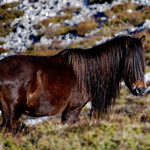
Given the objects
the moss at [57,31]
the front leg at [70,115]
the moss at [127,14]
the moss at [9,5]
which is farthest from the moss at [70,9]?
the front leg at [70,115]

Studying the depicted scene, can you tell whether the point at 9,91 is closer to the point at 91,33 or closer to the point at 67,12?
the point at 91,33

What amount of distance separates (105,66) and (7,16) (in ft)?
69.7

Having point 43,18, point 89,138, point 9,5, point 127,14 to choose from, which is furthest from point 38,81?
point 9,5

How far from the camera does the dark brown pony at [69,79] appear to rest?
3287mm

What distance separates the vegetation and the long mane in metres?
15.8

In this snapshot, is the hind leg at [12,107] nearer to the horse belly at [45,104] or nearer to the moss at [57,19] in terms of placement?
the horse belly at [45,104]

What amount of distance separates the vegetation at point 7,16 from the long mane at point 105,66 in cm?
1579

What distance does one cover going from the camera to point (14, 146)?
2.94 metres

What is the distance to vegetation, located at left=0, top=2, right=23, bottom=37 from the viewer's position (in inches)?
763

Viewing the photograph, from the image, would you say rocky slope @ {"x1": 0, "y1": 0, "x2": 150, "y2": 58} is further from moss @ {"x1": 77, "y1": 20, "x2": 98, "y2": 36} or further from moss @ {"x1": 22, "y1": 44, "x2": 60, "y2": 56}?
moss @ {"x1": 22, "y1": 44, "x2": 60, "y2": 56}

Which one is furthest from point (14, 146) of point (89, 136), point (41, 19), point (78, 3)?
point (78, 3)

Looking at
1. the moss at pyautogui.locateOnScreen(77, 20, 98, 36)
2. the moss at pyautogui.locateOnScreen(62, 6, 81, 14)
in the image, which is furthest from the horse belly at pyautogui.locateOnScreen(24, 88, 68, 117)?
the moss at pyautogui.locateOnScreen(62, 6, 81, 14)

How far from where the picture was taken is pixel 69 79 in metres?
3.83

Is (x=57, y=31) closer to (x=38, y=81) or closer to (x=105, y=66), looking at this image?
(x=105, y=66)
